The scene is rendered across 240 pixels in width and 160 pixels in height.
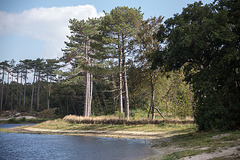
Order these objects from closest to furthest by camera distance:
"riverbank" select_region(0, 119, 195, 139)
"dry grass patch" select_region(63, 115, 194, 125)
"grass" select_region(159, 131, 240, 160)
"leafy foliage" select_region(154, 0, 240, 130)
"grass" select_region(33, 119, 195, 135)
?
1. "grass" select_region(159, 131, 240, 160)
2. "leafy foliage" select_region(154, 0, 240, 130)
3. "riverbank" select_region(0, 119, 195, 139)
4. "grass" select_region(33, 119, 195, 135)
5. "dry grass patch" select_region(63, 115, 194, 125)

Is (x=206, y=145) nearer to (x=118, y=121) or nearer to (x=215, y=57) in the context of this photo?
(x=215, y=57)

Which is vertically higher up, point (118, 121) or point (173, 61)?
point (173, 61)

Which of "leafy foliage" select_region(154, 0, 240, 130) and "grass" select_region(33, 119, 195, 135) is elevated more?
"leafy foliage" select_region(154, 0, 240, 130)

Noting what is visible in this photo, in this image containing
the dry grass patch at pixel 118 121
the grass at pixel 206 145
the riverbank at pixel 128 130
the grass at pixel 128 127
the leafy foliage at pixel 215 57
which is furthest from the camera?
the dry grass patch at pixel 118 121

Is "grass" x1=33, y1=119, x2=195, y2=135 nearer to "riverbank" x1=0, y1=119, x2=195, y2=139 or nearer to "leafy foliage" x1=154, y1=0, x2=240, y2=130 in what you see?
"riverbank" x1=0, y1=119, x2=195, y2=139

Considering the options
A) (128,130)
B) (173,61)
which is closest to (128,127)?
(128,130)

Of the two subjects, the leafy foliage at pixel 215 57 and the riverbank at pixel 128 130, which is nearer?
the leafy foliage at pixel 215 57

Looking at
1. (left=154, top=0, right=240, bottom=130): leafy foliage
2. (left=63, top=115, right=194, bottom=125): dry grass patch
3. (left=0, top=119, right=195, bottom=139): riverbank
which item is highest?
(left=154, top=0, right=240, bottom=130): leafy foliage

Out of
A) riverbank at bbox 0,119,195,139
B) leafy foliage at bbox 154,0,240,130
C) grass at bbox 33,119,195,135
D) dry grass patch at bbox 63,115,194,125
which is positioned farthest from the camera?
dry grass patch at bbox 63,115,194,125

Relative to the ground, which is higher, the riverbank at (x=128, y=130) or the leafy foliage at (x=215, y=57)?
the leafy foliage at (x=215, y=57)

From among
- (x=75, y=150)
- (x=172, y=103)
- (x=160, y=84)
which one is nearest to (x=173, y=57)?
(x=75, y=150)

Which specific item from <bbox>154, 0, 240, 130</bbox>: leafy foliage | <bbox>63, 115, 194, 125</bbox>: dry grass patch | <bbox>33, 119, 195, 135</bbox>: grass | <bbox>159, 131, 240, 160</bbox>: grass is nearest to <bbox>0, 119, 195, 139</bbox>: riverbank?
<bbox>33, 119, 195, 135</bbox>: grass

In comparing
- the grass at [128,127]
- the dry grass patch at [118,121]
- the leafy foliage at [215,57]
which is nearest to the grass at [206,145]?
the leafy foliage at [215,57]

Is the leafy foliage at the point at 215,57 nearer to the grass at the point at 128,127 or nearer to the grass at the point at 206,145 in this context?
the grass at the point at 206,145
